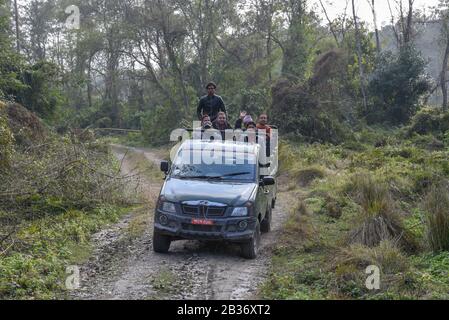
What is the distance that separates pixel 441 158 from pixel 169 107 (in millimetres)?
24576

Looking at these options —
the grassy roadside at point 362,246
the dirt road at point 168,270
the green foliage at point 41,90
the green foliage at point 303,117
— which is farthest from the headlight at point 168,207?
the green foliage at point 303,117

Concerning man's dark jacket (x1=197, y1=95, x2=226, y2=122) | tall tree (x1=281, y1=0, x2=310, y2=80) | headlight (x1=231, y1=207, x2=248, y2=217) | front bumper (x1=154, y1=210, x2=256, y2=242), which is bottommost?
front bumper (x1=154, y1=210, x2=256, y2=242)

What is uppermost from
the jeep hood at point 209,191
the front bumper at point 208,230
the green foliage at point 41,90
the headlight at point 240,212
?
the green foliage at point 41,90

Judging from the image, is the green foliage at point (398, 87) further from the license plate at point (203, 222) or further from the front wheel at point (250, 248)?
the license plate at point (203, 222)

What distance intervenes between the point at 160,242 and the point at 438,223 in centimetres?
439

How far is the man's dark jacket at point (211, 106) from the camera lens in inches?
581

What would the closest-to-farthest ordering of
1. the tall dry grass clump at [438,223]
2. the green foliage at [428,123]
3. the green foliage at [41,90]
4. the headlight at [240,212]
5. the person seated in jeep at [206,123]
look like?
the tall dry grass clump at [438,223] < the headlight at [240,212] < the person seated in jeep at [206,123] < the green foliage at [41,90] < the green foliage at [428,123]

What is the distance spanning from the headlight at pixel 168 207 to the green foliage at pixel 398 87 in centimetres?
2858

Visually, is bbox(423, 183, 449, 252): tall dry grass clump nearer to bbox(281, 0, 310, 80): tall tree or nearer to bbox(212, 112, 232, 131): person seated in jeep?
bbox(212, 112, 232, 131): person seated in jeep

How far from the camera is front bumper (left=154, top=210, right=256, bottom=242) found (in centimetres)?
905

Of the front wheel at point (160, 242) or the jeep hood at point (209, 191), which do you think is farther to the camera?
the front wheel at point (160, 242)

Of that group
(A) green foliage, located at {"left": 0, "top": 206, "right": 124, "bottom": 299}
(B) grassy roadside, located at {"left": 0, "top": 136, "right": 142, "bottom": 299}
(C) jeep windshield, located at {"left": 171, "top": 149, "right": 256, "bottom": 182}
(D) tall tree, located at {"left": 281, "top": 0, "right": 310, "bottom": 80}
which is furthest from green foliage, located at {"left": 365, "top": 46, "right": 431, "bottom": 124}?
(C) jeep windshield, located at {"left": 171, "top": 149, "right": 256, "bottom": 182}

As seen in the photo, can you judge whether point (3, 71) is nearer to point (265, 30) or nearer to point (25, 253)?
point (25, 253)

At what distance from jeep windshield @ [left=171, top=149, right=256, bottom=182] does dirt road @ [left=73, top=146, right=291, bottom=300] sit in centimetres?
122
